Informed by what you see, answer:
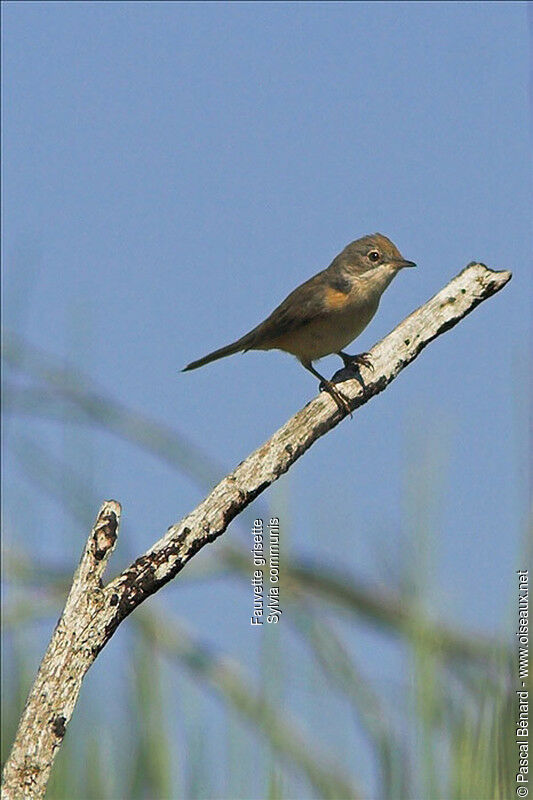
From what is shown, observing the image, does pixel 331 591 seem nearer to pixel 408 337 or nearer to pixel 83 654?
pixel 408 337

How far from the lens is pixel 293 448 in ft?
8.42

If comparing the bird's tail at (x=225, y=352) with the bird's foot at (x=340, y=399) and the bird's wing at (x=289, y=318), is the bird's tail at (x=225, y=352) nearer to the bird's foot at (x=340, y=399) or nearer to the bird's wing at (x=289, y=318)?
the bird's wing at (x=289, y=318)

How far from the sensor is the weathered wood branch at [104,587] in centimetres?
199

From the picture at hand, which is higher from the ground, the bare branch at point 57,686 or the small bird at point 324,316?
the small bird at point 324,316

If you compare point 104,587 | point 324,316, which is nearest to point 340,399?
point 104,587

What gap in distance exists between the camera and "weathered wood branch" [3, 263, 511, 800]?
199cm

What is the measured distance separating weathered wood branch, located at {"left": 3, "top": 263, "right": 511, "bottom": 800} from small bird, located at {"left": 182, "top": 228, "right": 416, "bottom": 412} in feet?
11.4

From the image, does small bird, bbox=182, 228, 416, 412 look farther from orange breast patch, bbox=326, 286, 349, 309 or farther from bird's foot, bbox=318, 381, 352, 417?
bird's foot, bbox=318, 381, 352, 417

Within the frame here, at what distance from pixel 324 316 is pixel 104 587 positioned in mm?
4361

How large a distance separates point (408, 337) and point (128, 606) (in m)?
1.28

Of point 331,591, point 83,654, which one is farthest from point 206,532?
point 331,591

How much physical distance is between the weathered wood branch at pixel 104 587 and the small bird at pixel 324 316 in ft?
11.4

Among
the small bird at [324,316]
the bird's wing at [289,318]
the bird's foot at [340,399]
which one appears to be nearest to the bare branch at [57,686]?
the bird's foot at [340,399]

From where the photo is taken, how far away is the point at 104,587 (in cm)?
221
